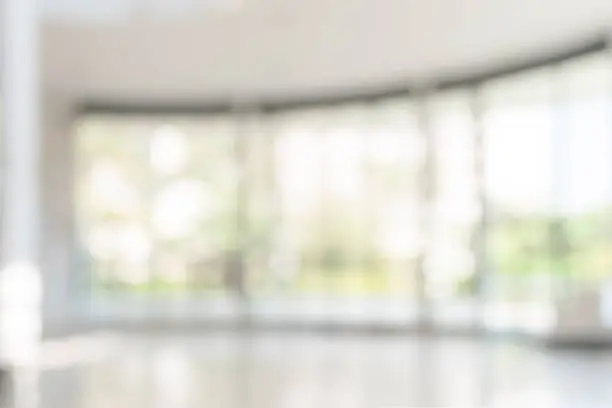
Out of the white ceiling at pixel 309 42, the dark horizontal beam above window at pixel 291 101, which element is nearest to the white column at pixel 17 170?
the white ceiling at pixel 309 42

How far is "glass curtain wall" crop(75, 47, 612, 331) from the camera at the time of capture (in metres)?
9.96

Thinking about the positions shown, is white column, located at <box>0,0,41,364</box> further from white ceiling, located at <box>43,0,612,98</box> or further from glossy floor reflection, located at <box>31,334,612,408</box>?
white ceiling, located at <box>43,0,612,98</box>

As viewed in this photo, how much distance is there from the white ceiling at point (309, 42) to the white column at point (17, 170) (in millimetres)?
1512

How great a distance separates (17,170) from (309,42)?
3.56 meters

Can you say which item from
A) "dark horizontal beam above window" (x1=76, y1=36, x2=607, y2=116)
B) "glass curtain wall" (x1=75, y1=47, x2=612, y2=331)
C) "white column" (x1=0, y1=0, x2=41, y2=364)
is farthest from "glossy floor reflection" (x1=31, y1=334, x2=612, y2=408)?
"dark horizontal beam above window" (x1=76, y1=36, x2=607, y2=116)

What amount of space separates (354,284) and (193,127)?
11.2 feet

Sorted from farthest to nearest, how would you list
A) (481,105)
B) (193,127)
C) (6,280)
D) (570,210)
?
(193,127)
(481,105)
(570,210)
(6,280)

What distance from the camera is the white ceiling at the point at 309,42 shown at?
26.7ft

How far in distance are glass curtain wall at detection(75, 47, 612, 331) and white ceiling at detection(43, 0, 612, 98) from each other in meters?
0.80

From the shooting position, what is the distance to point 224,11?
8516 mm

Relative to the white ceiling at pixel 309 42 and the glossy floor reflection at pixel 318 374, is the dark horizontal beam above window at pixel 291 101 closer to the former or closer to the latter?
the white ceiling at pixel 309 42

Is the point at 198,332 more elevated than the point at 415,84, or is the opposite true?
the point at 415,84

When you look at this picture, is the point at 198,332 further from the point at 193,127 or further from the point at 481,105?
the point at 481,105

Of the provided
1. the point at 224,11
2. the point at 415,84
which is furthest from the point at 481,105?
the point at 224,11
